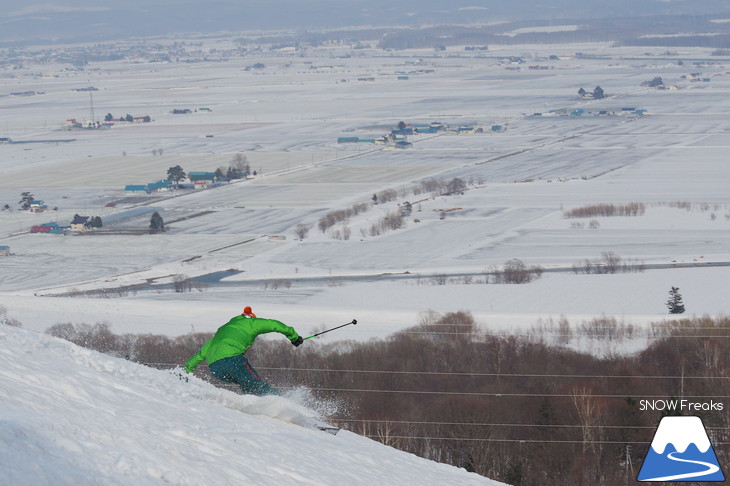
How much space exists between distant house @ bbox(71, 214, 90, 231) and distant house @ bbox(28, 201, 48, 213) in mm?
3861

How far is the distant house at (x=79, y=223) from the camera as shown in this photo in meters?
37.9

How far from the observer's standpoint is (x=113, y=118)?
270ft

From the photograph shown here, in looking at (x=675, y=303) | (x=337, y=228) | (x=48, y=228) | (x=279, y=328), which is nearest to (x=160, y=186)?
(x=48, y=228)

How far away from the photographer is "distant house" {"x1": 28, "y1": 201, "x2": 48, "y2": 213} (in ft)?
138

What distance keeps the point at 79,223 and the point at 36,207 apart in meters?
4.93

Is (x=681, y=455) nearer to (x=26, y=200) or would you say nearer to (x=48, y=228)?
(x=48, y=228)

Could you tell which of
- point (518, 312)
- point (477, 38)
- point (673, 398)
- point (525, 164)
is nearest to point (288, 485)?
point (673, 398)

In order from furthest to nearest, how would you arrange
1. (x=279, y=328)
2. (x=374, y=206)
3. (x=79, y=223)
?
(x=374, y=206) → (x=79, y=223) → (x=279, y=328)

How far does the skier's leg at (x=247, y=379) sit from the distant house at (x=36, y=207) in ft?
112

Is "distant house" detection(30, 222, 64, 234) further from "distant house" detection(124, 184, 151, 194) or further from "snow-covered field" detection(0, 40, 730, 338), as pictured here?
"distant house" detection(124, 184, 151, 194)

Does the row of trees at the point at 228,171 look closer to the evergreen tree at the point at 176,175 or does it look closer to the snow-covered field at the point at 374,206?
the evergreen tree at the point at 176,175

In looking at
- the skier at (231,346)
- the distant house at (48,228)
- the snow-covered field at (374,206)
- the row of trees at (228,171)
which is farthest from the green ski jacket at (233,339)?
the row of trees at (228,171)

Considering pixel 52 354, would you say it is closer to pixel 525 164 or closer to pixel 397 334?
pixel 397 334

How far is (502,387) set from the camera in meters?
16.2
